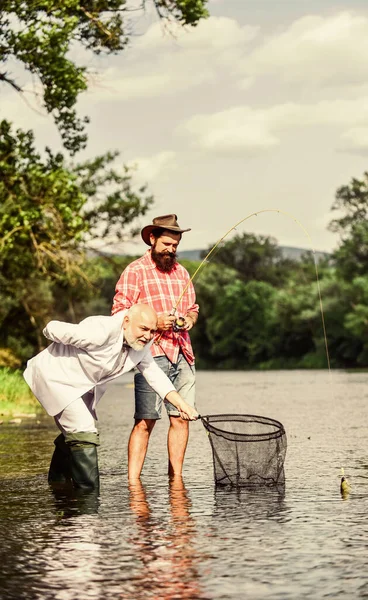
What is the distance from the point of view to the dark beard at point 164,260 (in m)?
Result: 9.41

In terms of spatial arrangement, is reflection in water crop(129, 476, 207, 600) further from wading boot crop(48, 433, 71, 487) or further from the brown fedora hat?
the brown fedora hat

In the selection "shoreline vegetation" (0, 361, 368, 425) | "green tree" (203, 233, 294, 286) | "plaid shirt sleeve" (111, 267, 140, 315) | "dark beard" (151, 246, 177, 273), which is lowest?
"shoreline vegetation" (0, 361, 368, 425)

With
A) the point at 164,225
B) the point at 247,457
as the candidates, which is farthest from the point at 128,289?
the point at 247,457

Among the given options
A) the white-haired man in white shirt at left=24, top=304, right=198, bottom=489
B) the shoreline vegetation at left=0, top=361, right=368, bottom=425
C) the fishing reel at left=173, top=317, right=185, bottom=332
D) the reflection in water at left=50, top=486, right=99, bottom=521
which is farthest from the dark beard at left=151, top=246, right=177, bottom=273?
the shoreline vegetation at left=0, top=361, right=368, bottom=425

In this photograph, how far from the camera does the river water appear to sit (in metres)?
5.39

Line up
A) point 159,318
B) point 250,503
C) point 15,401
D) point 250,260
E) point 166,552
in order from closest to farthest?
point 166,552 < point 250,503 < point 159,318 < point 15,401 < point 250,260

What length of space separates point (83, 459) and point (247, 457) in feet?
4.17

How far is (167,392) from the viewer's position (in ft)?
29.6

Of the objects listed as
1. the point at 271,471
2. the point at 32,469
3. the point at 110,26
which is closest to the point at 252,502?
the point at 271,471

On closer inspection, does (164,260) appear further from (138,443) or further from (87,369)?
(138,443)

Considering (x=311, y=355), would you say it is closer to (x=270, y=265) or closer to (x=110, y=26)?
(x=270, y=265)

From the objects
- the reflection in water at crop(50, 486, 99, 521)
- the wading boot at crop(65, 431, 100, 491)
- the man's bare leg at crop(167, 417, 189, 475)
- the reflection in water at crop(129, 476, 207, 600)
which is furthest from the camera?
the man's bare leg at crop(167, 417, 189, 475)

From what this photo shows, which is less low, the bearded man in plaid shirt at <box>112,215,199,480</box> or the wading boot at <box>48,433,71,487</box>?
the bearded man in plaid shirt at <box>112,215,199,480</box>

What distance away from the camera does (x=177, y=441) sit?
9.57 m
